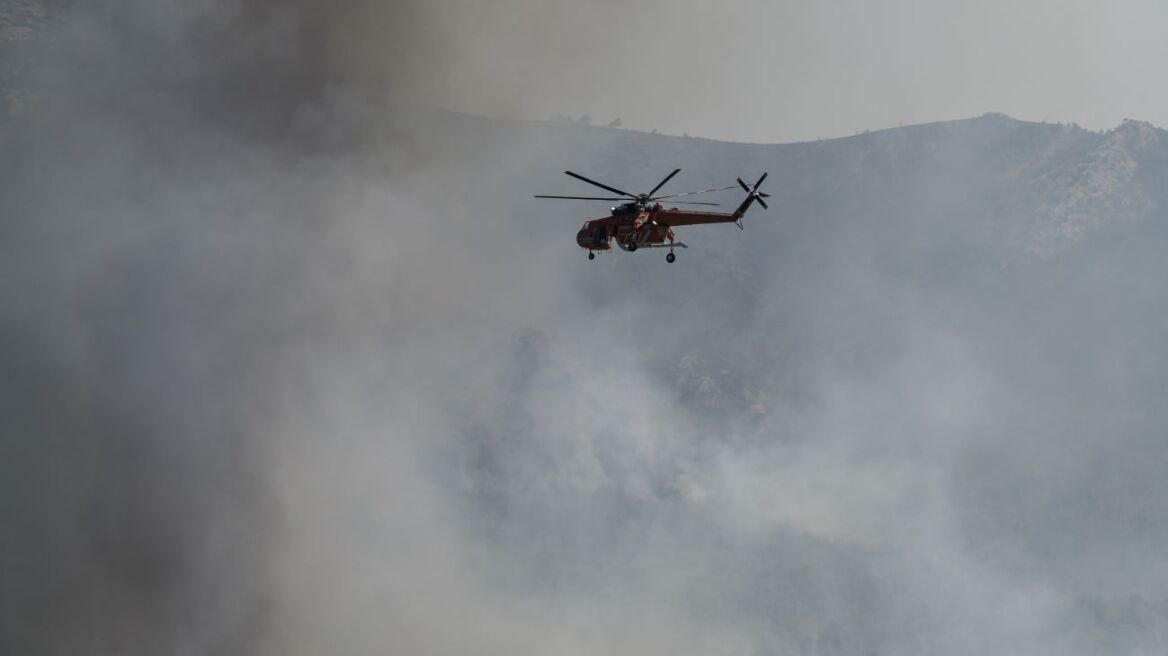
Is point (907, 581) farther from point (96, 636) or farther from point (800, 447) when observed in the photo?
point (96, 636)

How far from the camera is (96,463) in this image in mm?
167625

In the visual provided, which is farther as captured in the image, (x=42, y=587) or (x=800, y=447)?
(x=800, y=447)

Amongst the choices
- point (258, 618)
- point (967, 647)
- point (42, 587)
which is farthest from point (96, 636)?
point (967, 647)

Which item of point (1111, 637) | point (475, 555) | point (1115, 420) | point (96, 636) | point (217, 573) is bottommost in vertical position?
point (96, 636)

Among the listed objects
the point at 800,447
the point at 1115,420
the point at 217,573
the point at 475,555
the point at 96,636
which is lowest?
the point at 96,636

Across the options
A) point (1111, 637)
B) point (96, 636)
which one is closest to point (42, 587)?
point (96, 636)

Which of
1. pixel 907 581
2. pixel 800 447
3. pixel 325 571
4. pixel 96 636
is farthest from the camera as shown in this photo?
pixel 800 447

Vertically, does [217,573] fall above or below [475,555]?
below

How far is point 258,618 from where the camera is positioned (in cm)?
16638

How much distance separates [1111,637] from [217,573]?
11794cm

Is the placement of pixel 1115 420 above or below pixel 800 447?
above

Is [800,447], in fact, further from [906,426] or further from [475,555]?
[475,555]

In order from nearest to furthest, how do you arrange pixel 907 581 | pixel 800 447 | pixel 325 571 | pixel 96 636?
pixel 96 636 < pixel 325 571 < pixel 907 581 < pixel 800 447

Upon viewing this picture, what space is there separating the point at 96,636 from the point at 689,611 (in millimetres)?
75270
